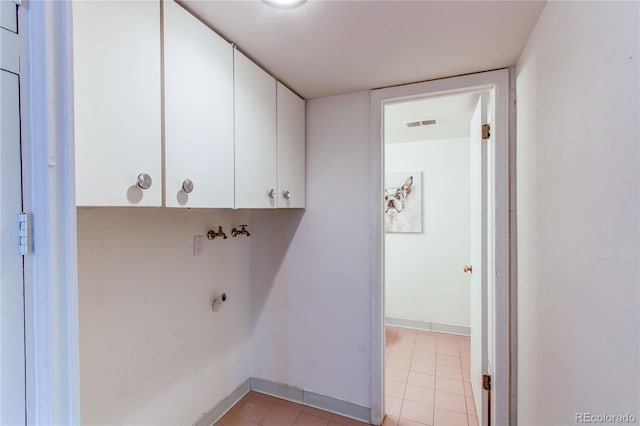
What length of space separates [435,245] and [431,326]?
3.08 ft

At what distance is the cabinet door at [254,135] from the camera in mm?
1389

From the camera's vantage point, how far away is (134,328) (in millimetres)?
1383

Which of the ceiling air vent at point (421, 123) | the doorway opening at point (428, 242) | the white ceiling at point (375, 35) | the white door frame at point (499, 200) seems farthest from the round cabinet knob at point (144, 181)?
the ceiling air vent at point (421, 123)

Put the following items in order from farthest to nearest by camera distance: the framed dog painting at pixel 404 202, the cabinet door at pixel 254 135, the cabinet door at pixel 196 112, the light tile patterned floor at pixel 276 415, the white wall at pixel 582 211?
the framed dog painting at pixel 404 202
the light tile patterned floor at pixel 276 415
the cabinet door at pixel 254 135
the cabinet door at pixel 196 112
the white wall at pixel 582 211

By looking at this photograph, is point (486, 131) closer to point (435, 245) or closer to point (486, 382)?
point (486, 382)

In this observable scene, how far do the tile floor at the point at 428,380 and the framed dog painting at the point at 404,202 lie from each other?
124cm

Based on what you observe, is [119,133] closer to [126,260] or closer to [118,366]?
[126,260]

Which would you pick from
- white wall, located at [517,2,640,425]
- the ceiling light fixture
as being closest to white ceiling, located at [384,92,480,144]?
white wall, located at [517,2,640,425]

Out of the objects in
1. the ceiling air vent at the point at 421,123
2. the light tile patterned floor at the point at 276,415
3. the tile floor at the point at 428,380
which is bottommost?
the tile floor at the point at 428,380

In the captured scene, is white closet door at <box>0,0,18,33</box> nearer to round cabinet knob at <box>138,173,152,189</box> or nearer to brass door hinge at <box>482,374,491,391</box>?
round cabinet knob at <box>138,173,152,189</box>

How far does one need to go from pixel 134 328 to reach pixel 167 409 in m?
0.52

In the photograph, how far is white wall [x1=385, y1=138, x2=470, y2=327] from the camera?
336cm

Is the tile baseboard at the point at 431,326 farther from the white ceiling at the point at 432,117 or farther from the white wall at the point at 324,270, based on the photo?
the white ceiling at the point at 432,117

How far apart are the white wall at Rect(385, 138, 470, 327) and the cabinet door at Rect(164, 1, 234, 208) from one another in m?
2.70
